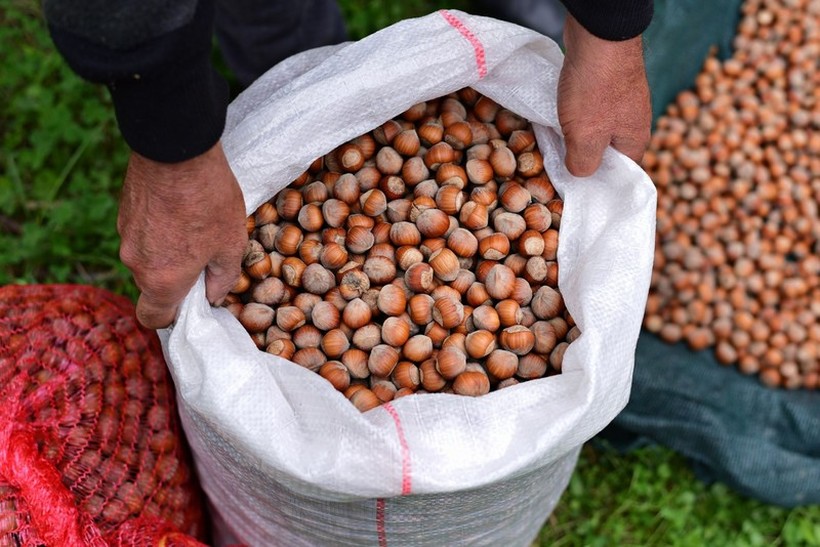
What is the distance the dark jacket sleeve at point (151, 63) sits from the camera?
1.17 m

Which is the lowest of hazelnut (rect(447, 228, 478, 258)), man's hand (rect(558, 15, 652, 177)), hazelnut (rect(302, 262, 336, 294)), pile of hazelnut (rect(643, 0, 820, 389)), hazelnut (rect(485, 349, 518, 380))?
pile of hazelnut (rect(643, 0, 820, 389))

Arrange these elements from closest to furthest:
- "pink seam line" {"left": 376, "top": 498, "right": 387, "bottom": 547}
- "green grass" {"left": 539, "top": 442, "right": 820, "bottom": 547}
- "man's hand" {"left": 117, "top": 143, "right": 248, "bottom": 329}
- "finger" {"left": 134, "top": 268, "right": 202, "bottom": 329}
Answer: "man's hand" {"left": 117, "top": 143, "right": 248, "bottom": 329} → "finger" {"left": 134, "top": 268, "right": 202, "bottom": 329} → "pink seam line" {"left": 376, "top": 498, "right": 387, "bottom": 547} → "green grass" {"left": 539, "top": 442, "right": 820, "bottom": 547}

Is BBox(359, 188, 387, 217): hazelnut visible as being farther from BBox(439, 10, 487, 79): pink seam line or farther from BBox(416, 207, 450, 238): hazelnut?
BBox(439, 10, 487, 79): pink seam line

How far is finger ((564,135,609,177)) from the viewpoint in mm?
1777

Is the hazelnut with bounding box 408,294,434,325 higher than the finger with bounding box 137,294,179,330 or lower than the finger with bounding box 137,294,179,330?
lower

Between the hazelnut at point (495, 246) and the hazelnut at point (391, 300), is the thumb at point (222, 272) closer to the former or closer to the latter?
the hazelnut at point (391, 300)

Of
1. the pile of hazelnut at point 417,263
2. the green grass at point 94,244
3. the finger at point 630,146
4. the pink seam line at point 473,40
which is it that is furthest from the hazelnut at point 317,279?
the green grass at point 94,244

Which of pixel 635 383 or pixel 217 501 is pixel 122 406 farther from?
pixel 635 383

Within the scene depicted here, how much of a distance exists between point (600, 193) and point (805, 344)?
1.48 metres

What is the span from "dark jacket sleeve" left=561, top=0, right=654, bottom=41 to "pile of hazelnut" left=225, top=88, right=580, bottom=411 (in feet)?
1.28

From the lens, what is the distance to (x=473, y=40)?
1.84m

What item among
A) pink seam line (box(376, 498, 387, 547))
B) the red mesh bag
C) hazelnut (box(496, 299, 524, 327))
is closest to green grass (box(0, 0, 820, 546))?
the red mesh bag

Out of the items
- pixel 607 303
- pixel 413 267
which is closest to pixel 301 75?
pixel 413 267

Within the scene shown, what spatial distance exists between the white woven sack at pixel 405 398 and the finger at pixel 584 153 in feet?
0.23
